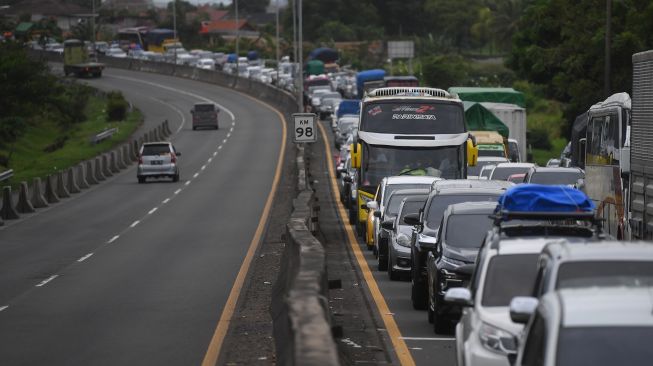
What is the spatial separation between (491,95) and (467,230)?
1317 inches

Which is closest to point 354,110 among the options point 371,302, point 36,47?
point 371,302

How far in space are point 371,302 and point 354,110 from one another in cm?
5857

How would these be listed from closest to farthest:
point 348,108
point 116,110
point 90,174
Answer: point 90,174, point 348,108, point 116,110

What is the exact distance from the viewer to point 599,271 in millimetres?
9773

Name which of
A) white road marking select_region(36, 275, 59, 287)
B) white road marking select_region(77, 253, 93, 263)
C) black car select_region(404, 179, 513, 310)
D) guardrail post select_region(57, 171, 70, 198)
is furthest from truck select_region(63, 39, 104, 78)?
black car select_region(404, 179, 513, 310)

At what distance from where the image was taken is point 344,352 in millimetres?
15305

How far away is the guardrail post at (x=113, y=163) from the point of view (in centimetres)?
6581

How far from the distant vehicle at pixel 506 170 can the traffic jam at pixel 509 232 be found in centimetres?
2

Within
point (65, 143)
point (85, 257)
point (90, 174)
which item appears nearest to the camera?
point (85, 257)

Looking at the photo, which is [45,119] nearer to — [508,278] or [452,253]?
[452,253]

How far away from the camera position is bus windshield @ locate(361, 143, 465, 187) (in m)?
32.3

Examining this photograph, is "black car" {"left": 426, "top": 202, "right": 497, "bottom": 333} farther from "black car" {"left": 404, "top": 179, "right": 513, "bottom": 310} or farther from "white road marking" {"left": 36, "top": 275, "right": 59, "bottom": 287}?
"white road marking" {"left": 36, "top": 275, "right": 59, "bottom": 287}

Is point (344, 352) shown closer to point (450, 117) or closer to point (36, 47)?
point (450, 117)

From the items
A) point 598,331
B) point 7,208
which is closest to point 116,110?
point 7,208
